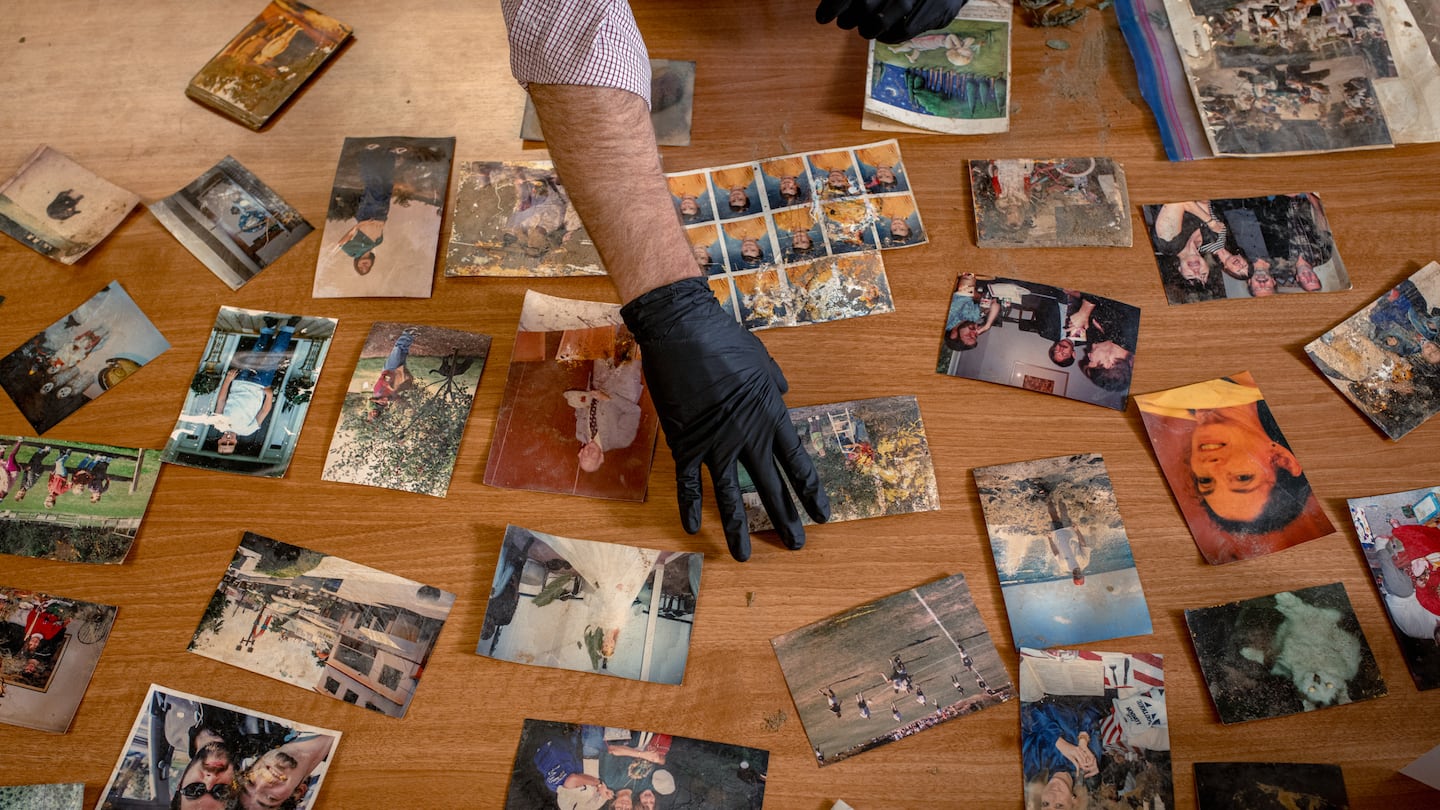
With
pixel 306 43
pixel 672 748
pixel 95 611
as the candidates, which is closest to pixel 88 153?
pixel 306 43

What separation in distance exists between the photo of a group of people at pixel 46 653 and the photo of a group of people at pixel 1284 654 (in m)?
1.40

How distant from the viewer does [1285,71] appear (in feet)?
4.62

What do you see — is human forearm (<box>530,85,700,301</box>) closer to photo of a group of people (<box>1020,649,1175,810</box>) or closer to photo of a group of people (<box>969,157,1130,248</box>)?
photo of a group of people (<box>969,157,1130,248</box>)

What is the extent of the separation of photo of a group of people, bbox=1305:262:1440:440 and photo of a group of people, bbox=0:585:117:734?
5.55 ft

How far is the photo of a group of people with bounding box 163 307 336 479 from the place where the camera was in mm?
1231

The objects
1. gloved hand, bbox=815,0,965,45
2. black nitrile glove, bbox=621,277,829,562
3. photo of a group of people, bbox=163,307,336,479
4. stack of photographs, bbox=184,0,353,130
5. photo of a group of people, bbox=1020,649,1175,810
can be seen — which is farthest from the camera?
stack of photographs, bbox=184,0,353,130

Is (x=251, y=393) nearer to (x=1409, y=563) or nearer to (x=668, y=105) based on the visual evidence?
(x=668, y=105)

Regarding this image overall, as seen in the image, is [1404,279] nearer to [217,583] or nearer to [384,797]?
[384,797]

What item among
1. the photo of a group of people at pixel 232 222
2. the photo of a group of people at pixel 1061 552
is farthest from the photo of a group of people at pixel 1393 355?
the photo of a group of people at pixel 232 222

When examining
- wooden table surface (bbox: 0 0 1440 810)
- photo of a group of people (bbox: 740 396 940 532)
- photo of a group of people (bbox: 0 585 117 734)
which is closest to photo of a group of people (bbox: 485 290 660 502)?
wooden table surface (bbox: 0 0 1440 810)

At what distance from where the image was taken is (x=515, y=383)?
125 cm

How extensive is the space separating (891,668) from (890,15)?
96cm

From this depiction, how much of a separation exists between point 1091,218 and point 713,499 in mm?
714

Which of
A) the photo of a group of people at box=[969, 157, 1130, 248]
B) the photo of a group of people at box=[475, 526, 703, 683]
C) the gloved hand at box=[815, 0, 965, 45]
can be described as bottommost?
the photo of a group of people at box=[475, 526, 703, 683]
